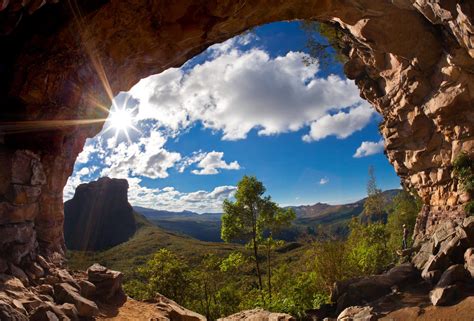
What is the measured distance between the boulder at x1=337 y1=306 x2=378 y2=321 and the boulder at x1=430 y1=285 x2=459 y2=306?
2.61 m

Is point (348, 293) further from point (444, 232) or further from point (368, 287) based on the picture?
point (444, 232)

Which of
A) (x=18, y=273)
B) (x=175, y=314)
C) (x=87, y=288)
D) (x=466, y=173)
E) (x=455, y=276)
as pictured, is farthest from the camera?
(x=466, y=173)

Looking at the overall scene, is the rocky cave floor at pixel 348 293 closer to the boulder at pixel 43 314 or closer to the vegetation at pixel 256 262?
the boulder at pixel 43 314

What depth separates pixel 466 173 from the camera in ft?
61.3

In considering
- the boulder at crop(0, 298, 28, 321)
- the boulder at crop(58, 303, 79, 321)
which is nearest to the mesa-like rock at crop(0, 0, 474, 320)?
the boulder at crop(0, 298, 28, 321)

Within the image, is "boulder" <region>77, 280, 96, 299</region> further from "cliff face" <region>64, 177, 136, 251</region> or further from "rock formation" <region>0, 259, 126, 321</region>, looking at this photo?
"cliff face" <region>64, 177, 136, 251</region>

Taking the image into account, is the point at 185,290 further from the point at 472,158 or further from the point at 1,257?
the point at 472,158

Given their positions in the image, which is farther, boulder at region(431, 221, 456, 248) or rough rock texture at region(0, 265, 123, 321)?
boulder at region(431, 221, 456, 248)

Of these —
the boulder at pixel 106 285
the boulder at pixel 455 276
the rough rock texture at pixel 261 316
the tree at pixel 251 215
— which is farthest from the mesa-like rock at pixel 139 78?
the tree at pixel 251 215

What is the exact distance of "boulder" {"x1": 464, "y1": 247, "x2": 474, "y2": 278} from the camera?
13.7 meters

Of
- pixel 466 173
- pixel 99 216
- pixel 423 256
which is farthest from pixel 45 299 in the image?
pixel 99 216

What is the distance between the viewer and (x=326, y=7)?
19.1m

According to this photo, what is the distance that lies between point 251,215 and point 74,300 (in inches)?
730

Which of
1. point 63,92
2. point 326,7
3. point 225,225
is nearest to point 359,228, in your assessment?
point 225,225
